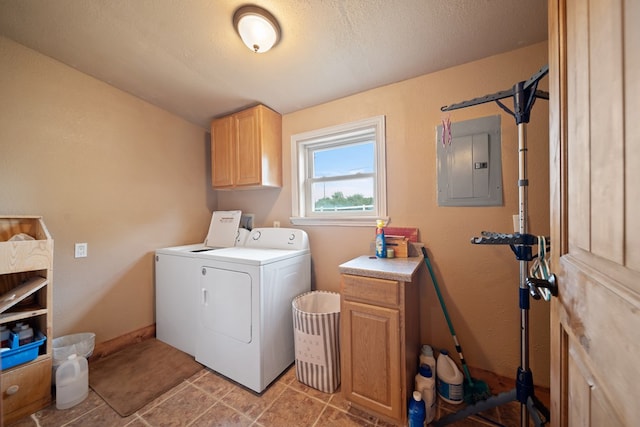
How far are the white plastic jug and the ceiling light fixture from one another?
2.44 metres

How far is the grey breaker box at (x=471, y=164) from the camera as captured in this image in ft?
5.15

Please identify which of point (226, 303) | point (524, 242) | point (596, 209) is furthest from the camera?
point (226, 303)

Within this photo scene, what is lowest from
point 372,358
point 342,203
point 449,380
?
point 449,380

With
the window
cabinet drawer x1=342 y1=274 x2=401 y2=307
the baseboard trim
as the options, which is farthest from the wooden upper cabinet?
the baseboard trim

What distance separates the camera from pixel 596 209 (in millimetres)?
447

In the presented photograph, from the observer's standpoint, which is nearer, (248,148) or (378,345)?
(378,345)

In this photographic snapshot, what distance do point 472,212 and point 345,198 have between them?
3.54 feet

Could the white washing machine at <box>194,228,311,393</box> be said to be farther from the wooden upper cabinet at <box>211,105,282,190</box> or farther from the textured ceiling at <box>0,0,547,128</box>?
the textured ceiling at <box>0,0,547,128</box>

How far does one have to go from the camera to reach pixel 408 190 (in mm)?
1862

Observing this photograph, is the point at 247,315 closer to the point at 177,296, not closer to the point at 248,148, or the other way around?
the point at 177,296

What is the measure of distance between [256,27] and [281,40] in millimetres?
199

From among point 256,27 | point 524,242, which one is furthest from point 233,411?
point 256,27

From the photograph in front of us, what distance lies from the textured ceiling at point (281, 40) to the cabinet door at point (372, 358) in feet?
5.66

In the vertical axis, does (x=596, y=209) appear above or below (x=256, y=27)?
below
